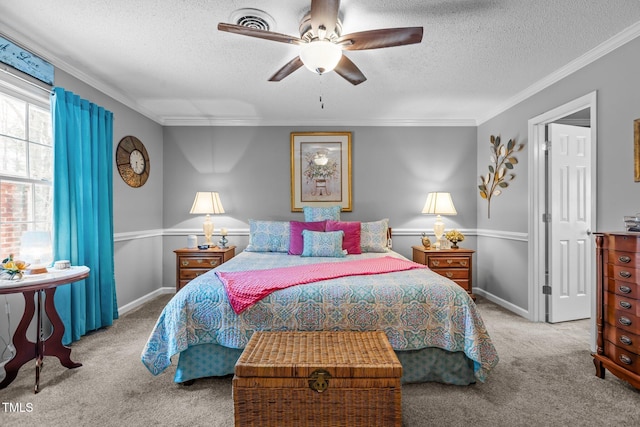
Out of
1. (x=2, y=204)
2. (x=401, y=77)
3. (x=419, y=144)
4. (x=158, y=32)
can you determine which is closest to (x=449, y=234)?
(x=419, y=144)

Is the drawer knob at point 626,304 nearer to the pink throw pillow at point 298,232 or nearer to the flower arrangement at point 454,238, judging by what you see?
the flower arrangement at point 454,238

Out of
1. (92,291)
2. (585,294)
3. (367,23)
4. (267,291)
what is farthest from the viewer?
(585,294)

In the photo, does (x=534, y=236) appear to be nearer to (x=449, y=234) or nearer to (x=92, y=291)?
(x=449, y=234)

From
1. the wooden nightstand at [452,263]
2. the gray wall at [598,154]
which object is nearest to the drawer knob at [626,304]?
the gray wall at [598,154]

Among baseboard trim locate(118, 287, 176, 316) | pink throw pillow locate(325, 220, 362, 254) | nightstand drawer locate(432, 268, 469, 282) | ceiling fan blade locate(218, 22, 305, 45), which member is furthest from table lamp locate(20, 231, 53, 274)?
nightstand drawer locate(432, 268, 469, 282)

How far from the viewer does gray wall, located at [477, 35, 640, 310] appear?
2406 millimetres

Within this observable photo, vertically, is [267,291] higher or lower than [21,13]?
lower

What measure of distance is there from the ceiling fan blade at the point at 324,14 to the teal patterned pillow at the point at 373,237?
8.06ft

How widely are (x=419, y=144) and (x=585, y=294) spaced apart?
261cm

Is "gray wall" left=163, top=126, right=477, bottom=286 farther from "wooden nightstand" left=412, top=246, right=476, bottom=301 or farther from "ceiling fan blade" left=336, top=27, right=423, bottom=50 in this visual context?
"ceiling fan blade" left=336, top=27, right=423, bottom=50

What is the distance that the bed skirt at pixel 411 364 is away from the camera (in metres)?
2.14

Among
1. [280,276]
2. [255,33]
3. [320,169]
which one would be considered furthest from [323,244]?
[255,33]

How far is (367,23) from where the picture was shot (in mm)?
2273

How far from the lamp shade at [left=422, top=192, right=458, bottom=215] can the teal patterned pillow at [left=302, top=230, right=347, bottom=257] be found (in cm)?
138
